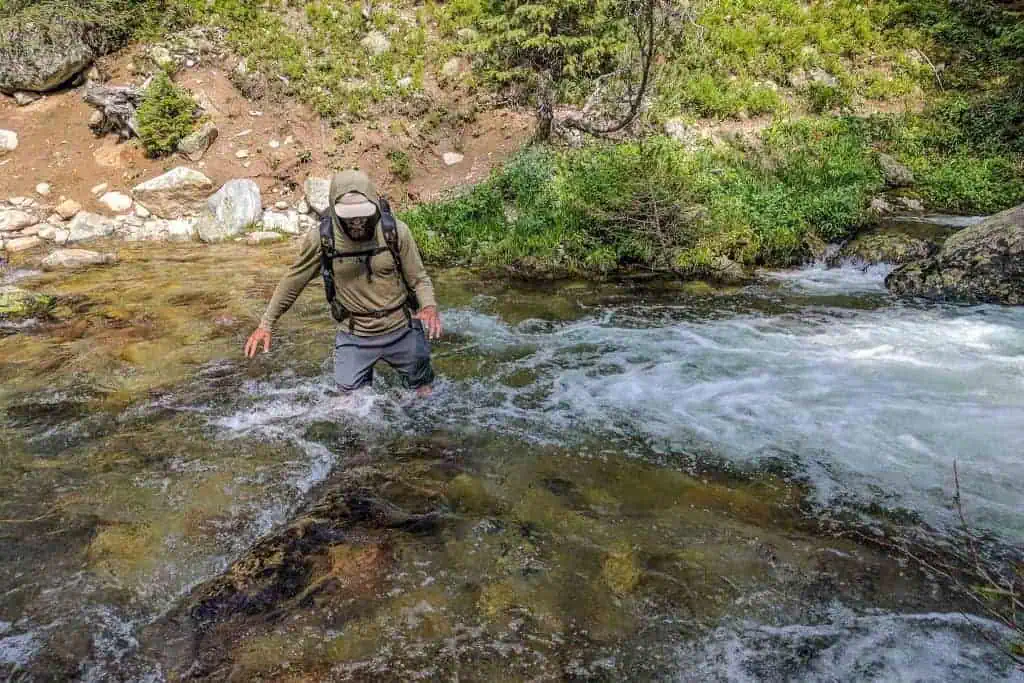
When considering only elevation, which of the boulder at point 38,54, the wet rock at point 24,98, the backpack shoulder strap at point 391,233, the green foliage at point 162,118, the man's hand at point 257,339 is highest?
the boulder at point 38,54

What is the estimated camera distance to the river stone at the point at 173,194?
49.1 ft

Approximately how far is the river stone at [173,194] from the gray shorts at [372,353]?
1151 centimetres

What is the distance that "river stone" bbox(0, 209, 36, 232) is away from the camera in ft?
45.2

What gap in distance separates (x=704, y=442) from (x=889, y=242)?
298 inches

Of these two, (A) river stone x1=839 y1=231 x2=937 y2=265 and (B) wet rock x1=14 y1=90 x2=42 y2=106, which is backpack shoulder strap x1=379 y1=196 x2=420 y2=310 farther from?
(B) wet rock x1=14 y1=90 x2=42 y2=106

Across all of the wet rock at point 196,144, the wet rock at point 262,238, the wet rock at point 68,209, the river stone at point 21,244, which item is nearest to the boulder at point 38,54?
the wet rock at point 196,144

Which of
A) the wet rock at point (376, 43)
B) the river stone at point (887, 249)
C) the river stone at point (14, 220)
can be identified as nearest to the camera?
the river stone at point (887, 249)

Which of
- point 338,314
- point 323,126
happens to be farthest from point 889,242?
point 323,126

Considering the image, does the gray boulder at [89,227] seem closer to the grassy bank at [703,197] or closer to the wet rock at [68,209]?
the wet rock at [68,209]

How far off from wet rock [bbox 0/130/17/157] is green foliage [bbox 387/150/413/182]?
9682 mm

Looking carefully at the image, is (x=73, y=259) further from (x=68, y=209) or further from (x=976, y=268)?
(x=976, y=268)

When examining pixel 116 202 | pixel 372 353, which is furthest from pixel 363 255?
pixel 116 202

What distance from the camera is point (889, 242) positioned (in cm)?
1092

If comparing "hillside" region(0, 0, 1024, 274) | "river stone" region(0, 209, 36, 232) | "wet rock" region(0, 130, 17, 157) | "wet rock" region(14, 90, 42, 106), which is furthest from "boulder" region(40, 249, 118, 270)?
"wet rock" region(14, 90, 42, 106)
